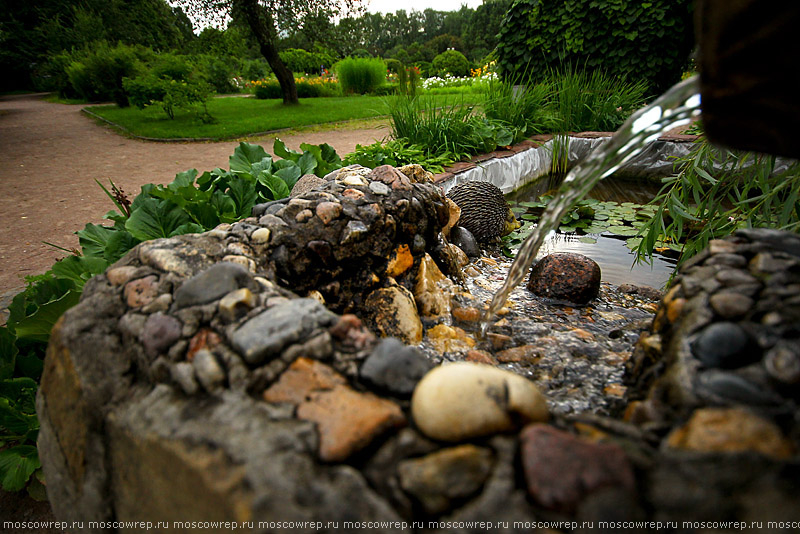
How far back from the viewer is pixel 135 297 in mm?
A: 1190

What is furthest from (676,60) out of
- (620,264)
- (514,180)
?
(620,264)

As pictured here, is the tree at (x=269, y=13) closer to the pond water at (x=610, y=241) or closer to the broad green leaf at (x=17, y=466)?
the pond water at (x=610, y=241)

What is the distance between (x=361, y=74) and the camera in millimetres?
16203

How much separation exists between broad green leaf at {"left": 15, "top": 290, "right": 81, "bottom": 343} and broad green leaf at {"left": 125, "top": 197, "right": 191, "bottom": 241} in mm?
439

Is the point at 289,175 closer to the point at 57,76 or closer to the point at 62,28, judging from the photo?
the point at 57,76

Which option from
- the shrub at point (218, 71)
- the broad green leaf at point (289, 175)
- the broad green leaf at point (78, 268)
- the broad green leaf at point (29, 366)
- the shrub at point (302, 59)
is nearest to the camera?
the broad green leaf at point (29, 366)

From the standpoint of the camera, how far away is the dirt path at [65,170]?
3.51 m

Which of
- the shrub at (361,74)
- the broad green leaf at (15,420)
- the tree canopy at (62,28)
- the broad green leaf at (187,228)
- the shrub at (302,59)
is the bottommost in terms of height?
the broad green leaf at (15,420)

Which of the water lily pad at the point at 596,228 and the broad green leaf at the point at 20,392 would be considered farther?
the water lily pad at the point at 596,228

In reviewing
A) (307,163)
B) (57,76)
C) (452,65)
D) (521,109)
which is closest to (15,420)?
(307,163)

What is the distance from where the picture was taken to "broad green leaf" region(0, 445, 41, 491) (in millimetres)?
1549

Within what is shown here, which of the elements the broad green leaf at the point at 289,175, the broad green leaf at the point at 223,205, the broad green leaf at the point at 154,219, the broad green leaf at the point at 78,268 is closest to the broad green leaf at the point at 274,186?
the broad green leaf at the point at 289,175

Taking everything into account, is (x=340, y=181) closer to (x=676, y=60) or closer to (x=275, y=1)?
(x=676, y=60)

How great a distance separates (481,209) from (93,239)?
8.66 feet
